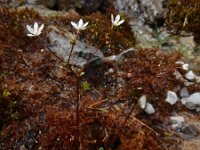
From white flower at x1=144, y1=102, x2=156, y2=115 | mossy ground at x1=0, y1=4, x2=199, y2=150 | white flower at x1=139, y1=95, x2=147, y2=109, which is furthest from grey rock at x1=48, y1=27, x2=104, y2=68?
white flower at x1=144, y1=102, x2=156, y2=115

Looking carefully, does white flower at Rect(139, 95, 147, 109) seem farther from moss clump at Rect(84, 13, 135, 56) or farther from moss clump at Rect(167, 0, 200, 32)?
moss clump at Rect(167, 0, 200, 32)

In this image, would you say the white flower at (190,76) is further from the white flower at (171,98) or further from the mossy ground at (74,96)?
the white flower at (171,98)

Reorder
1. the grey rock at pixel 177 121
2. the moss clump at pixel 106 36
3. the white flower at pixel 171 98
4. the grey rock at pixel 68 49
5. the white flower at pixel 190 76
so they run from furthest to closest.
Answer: the moss clump at pixel 106 36 < the white flower at pixel 190 76 < the grey rock at pixel 68 49 < the white flower at pixel 171 98 < the grey rock at pixel 177 121

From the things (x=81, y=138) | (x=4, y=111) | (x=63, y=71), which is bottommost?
(x=81, y=138)

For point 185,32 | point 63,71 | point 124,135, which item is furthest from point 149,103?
point 185,32

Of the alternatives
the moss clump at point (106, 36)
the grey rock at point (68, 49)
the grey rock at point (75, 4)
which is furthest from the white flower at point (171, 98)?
the grey rock at point (75, 4)

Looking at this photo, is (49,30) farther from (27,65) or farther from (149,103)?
(149,103)
